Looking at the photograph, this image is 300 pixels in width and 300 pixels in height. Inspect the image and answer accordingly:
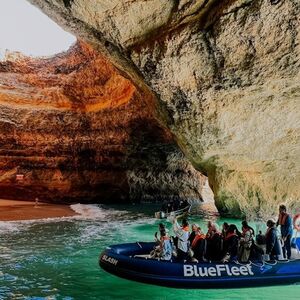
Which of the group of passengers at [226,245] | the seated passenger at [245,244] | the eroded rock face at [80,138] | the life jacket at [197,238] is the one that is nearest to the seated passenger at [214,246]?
the group of passengers at [226,245]

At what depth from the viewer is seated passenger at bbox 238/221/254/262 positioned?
8.29 metres

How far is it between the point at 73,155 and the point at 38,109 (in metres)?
4.04

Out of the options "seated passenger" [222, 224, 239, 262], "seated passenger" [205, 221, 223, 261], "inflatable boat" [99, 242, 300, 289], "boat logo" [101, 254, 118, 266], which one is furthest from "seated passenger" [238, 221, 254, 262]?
"boat logo" [101, 254, 118, 266]

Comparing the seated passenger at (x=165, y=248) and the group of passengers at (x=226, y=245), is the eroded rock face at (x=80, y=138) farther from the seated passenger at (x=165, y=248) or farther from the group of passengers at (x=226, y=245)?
the seated passenger at (x=165, y=248)

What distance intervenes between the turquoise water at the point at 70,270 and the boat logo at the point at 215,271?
33 cm

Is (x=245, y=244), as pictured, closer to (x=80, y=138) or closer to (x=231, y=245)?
(x=231, y=245)

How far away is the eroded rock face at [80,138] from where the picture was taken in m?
24.9

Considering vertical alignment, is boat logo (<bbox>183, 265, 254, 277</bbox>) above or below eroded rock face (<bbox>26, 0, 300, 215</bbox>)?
below

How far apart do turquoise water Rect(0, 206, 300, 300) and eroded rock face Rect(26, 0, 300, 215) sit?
4.61 metres

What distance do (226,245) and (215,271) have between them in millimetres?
873

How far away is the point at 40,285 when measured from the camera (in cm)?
783

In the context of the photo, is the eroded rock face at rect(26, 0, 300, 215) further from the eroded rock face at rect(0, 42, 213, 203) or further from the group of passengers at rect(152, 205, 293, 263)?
the eroded rock face at rect(0, 42, 213, 203)

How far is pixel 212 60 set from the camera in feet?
34.9

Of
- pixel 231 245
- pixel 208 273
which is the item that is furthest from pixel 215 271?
pixel 231 245
